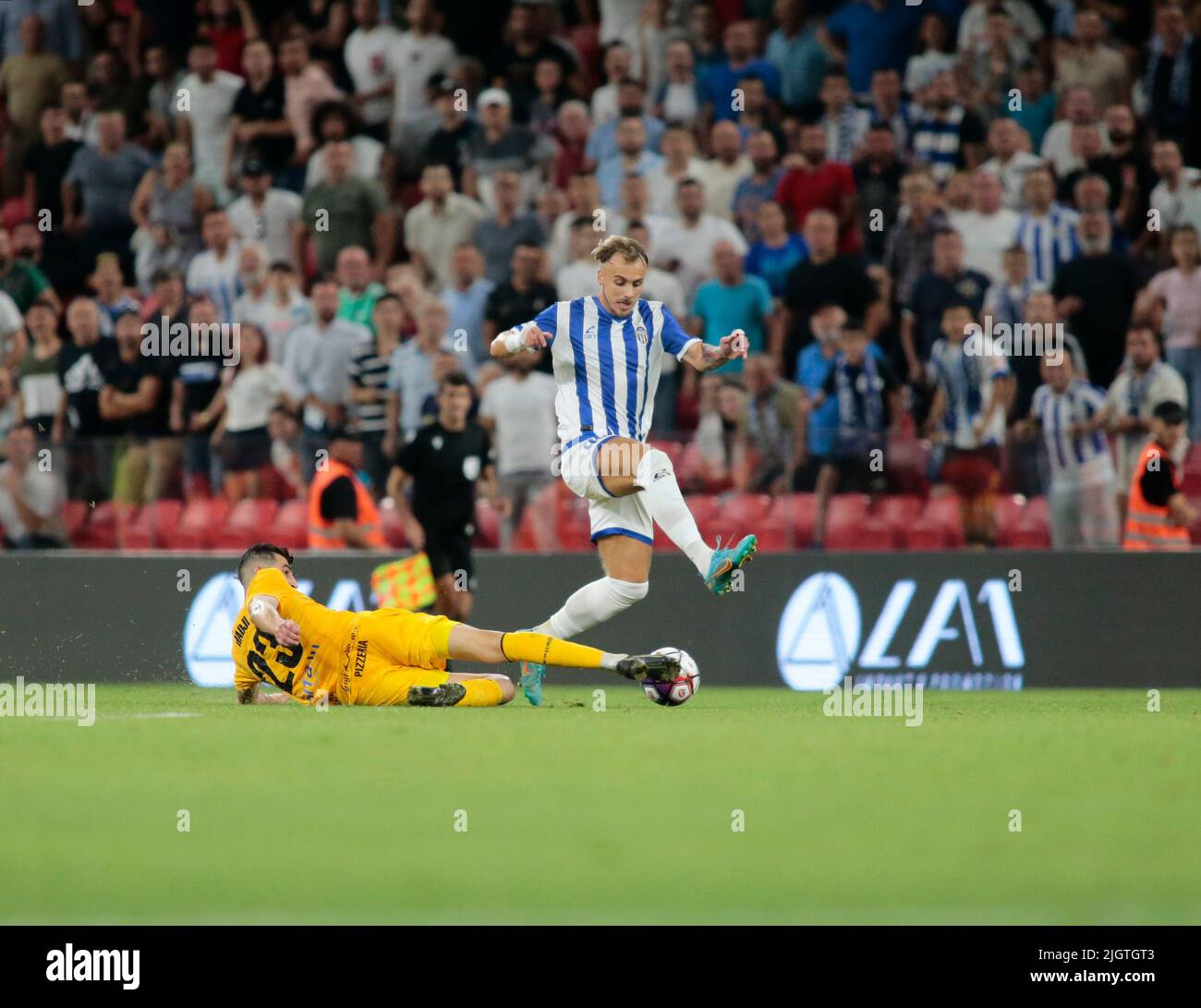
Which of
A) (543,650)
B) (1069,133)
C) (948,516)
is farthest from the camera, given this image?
(1069,133)

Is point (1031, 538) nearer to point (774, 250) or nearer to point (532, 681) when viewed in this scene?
point (774, 250)

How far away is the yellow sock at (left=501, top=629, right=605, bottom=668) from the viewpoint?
9.64 m

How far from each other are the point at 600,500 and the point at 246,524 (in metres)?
5.03

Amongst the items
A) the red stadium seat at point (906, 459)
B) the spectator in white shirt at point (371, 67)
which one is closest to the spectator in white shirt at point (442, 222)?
the spectator in white shirt at point (371, 67)

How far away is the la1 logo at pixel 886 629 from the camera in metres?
13.7

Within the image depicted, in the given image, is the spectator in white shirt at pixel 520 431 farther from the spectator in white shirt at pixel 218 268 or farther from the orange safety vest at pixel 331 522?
the spectator in white shirt at pixel 218 268

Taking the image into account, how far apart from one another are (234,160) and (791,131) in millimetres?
5492

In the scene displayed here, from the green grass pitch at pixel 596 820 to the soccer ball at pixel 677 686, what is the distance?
0.80ft

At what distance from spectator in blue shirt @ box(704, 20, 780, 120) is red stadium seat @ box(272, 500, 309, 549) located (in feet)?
19.2

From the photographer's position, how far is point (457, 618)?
14.2 meters

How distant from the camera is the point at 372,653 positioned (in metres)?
10.0

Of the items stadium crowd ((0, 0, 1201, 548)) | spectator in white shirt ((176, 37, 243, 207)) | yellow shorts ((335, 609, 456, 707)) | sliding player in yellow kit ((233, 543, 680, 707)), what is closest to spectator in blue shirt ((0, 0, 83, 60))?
stadium crowd ((0, 0, 1201, 548))

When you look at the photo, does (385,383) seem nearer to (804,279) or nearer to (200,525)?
(200,525)

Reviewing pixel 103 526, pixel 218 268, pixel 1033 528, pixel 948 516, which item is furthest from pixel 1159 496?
pixel 218 268
